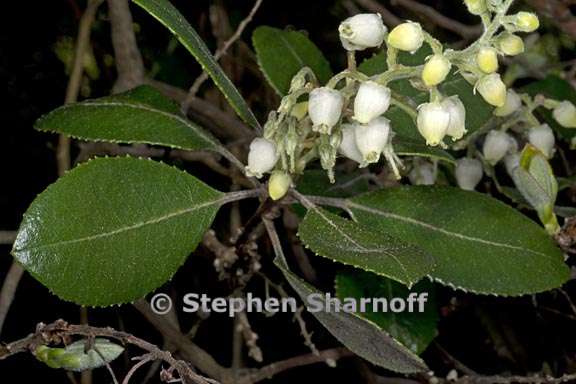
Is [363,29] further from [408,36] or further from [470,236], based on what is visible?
[470,236]

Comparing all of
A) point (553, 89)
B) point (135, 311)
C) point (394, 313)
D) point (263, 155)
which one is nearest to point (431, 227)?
point (394, 313)

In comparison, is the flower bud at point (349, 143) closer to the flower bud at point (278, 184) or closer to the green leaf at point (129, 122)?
the flower bud at point (278, 184)

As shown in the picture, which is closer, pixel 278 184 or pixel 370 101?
pixel 370 101

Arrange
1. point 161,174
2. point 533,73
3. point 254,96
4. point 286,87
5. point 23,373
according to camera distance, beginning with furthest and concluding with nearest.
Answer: point 254,96 < point 533,73 < point 23,373 < point 286,87 < point 161,174

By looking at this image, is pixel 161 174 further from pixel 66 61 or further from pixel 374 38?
pixel 66 61

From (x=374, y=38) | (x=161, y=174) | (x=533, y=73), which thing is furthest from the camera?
(x=533, y=73)

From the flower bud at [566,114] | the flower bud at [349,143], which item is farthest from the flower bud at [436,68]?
the flower bud at [566,114]

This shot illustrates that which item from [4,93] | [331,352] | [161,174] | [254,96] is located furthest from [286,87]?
[4,93]
